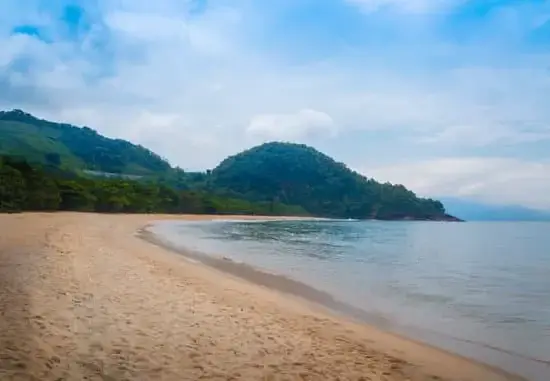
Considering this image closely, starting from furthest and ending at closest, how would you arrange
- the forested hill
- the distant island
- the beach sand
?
the distant island
the forested hill
the beach sand

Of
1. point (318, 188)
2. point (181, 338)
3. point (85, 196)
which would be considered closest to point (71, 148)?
point (318, 188)

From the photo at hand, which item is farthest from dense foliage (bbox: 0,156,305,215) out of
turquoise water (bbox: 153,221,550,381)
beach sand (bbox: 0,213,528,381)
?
beach sand (bbox: 0,213,528,381)

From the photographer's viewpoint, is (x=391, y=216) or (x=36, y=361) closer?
(x=36, y=361)

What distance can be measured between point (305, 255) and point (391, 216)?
475 feet

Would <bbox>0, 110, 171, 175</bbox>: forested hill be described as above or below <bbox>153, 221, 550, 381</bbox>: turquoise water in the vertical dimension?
above

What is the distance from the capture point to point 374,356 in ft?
26.6

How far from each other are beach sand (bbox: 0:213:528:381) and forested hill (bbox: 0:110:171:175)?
407ft

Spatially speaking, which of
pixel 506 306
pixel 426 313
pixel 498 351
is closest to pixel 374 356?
pixel 498 351

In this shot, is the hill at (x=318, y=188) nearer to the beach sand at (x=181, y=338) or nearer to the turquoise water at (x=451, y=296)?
the turquoise water at (x=451, y=296)

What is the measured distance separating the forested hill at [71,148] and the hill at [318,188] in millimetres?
26615

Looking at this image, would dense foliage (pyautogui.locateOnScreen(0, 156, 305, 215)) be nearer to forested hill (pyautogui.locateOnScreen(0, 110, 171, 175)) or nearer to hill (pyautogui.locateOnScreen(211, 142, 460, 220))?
hill (pyautogui.locateOnScreen(211, 142, 460, 220))

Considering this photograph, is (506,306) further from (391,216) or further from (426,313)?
(391,216)

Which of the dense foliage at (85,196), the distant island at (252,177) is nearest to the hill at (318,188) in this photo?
the distant island at (252,177)

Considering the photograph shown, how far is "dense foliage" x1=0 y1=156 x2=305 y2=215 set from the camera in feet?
183
